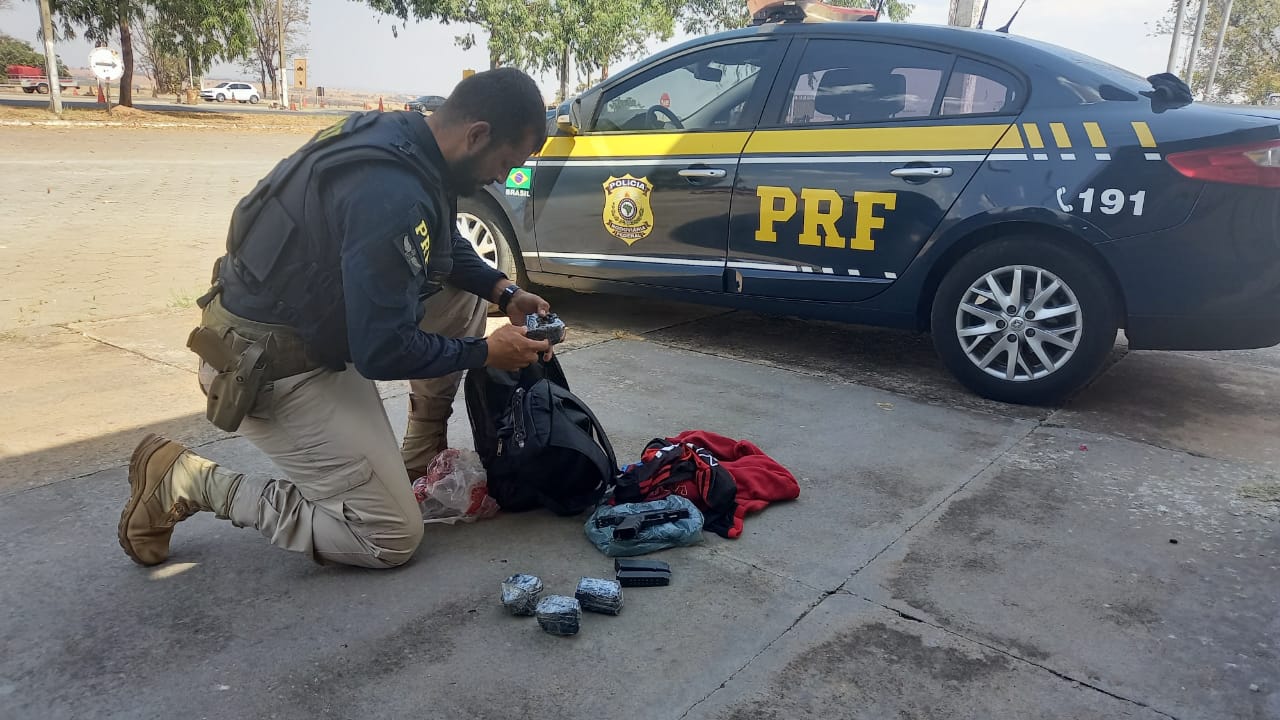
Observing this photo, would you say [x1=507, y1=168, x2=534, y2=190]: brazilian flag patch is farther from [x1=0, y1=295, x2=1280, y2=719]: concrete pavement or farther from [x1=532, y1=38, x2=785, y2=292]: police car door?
[x1=0, y1=295, x2=1280, y2=719]: concrete pavement

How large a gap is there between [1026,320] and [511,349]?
8.29ft

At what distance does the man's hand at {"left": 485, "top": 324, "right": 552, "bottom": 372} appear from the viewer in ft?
8.49

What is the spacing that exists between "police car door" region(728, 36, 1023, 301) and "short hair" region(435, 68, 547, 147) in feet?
7.23

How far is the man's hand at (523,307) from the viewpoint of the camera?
9.96ft

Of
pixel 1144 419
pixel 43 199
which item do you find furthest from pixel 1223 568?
pixel 43 199

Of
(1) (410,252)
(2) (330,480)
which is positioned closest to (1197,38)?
(1) (410,252)

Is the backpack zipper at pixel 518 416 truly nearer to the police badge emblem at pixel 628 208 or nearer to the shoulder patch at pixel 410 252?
the shoulder patch at pixel 410 252

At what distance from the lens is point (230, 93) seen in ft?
164

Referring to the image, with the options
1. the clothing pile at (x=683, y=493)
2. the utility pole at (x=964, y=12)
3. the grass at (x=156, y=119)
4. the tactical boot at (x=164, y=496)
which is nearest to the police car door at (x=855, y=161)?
the clothing pile at (x=683, y=493)

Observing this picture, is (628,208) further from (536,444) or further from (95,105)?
(95,105)

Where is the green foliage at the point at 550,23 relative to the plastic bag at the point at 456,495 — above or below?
above

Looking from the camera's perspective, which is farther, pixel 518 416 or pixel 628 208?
pixel 628 208

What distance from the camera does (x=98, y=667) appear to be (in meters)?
2.17

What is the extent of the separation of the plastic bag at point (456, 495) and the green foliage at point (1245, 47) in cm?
3798
